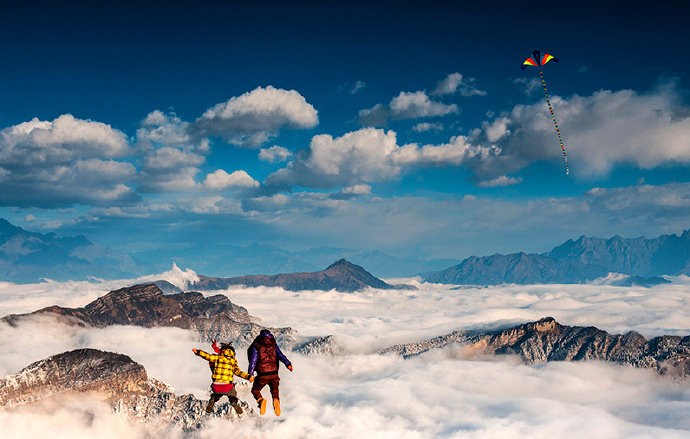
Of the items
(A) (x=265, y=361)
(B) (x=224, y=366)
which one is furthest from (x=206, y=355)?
(A) (x=265, y=361)

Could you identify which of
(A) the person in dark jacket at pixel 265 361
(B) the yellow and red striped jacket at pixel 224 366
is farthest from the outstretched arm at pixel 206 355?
(A) the person in dark jacket at pixel 265 361

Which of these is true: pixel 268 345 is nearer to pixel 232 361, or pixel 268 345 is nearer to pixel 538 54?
pixel 232 361

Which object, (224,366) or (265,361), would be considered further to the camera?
(224,366)

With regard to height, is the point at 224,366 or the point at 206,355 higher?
the point at 206,355

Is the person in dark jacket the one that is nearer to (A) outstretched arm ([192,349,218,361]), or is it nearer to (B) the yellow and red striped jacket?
(B) the yellow and red striped jacket

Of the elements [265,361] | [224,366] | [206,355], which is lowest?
[224,366]

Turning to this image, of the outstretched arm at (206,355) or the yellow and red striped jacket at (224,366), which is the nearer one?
the outstretched arm at (206,355)

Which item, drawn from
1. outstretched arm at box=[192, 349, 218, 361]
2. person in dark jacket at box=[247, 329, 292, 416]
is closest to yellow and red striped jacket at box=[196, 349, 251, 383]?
outstretched arm at box=[192, 349, 218, 361]

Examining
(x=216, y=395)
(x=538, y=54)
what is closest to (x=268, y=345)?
(x=216, y=395)

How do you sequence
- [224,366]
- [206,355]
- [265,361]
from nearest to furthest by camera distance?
[206,355], [265,361], [224,366]

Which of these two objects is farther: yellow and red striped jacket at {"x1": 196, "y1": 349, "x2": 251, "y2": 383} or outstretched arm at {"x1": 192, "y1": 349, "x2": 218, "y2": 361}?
yellow and red striped jacket at {"x1": 196, "y1": 349, "x2": 251, "y2": 383}

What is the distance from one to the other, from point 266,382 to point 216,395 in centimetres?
400

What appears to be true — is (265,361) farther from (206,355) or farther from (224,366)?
(206,355)

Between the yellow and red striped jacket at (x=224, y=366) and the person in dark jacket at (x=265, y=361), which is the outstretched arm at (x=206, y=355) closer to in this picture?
the yellow and red striped jacket at (x=224, y=366)
